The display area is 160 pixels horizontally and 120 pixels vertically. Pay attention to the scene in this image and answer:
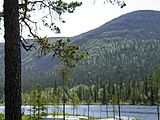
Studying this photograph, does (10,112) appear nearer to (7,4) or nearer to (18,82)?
(18,82)

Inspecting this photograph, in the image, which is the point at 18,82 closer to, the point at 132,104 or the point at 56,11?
the point at 56,11

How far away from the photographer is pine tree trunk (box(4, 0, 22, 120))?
7.29 meters

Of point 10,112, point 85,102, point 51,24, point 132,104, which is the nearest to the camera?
point 10,112

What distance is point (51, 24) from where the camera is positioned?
42.2 feet

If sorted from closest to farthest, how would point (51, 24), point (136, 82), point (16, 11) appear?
point (16, 11)
point (51, 24)
point (136, 82)

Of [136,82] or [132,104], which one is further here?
[136,82]

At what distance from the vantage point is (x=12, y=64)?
7.46 meters

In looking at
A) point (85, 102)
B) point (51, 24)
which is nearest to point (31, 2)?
point (51, 24)

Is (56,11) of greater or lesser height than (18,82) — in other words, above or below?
above

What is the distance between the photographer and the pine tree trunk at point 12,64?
7289mm

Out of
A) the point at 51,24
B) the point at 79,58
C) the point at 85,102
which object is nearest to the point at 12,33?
the point at 51,24

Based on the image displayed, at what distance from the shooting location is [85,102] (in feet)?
593

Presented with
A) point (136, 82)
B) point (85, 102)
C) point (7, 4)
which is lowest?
point (85, 102)

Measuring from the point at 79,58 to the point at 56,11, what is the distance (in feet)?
8.53
